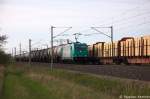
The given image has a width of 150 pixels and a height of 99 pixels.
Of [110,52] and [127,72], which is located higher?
[110,52]

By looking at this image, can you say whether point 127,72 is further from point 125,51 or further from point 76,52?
point 76,52

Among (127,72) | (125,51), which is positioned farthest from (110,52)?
(127,72)

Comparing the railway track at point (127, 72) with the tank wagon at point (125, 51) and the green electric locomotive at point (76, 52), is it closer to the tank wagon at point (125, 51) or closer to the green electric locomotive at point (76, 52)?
the tank wagon at point (125, 51)

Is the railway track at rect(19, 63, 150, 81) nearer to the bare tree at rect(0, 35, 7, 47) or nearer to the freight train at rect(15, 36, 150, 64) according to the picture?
the freight train at rect(15, 36, 150, 64)

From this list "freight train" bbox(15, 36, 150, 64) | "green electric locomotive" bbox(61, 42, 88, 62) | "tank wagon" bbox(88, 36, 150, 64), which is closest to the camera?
"tank wagon" bbox(88, 36, 150, 64)

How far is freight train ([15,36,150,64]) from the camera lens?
50.9 metres

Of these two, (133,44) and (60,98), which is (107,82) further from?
(133,44)

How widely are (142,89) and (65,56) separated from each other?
5139cm

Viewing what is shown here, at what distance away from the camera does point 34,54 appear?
4178 inches

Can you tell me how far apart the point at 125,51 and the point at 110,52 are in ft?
20.3

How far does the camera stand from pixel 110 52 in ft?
205

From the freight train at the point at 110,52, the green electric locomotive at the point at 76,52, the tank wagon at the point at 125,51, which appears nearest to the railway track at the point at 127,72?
the tank wagon at the point at 125,51

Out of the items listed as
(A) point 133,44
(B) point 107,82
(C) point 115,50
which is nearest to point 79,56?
(C) point 115,50

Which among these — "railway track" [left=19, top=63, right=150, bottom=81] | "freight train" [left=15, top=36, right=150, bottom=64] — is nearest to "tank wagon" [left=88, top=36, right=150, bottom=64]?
"freight train" [left=15, top=36, right=150, bottom=64]
